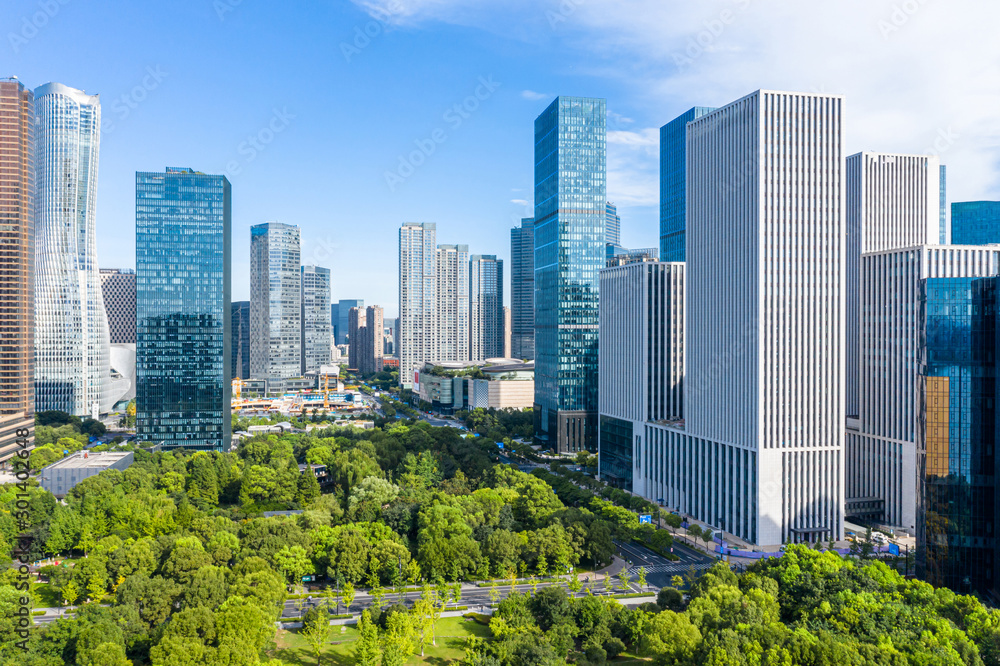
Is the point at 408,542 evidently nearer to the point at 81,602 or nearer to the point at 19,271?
the point at 81,602

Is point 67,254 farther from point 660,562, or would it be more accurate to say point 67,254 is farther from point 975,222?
point 975,222

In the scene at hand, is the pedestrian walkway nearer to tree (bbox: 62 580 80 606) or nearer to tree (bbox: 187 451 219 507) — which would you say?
tree (bbox: 62 580 80 606)

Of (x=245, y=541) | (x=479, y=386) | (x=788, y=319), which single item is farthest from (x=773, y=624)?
(x=479, y=386)

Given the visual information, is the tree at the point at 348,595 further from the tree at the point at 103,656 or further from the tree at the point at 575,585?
the tree at the point at 575,585

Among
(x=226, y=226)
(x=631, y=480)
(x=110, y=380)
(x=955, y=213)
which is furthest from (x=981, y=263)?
(x=110, y=380)

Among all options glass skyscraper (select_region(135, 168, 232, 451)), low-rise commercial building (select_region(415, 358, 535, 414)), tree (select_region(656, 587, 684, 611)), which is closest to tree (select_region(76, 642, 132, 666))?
tree (select_region(656, 587, 684, 611))

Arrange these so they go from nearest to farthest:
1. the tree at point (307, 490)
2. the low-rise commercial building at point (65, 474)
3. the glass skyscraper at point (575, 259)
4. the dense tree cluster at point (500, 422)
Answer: the tree at point (307, 490)
the low-rise commercial building at point (65, 474)
the glass skyscraper at point (575, 259)
the dense tree cluster at point (500, 422)

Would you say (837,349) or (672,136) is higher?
(672,136)

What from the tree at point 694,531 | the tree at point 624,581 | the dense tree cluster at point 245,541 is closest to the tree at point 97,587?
the dense tree cluster at point 245,541
